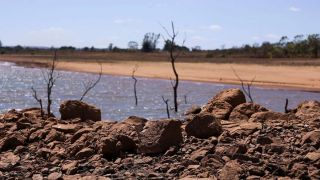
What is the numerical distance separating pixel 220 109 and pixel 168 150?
164 inches

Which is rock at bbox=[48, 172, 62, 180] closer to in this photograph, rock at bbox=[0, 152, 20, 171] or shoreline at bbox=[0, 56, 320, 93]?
rock at bbox=[0, 152, 20, 171]

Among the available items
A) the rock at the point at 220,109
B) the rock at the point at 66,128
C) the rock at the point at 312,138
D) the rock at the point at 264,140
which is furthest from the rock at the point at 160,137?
the rock at the point at 220,109

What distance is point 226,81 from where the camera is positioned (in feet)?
139

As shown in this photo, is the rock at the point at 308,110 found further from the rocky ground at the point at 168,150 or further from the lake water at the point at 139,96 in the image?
the lake water at the point at 139,96

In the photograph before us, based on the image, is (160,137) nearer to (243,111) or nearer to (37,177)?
(37,177)

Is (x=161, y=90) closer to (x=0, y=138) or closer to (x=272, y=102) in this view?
(x=272, y=102)

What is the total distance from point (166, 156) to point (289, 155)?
6.08ft

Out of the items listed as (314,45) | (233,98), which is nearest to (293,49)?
(314,45)

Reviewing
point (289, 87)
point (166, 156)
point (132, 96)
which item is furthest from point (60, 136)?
point (289, 87)

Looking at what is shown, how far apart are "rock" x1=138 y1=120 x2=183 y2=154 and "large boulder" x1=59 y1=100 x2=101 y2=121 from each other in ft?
14.4

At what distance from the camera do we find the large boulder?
13109 mm

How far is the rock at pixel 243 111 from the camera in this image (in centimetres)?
1190

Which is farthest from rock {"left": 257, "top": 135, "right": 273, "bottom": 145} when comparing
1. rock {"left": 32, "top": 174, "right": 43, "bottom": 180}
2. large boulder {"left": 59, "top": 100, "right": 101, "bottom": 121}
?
large boulder {"left": 59, "top": 100, "right": 101, "bottom": 121}

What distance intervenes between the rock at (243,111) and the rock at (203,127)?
225cm
